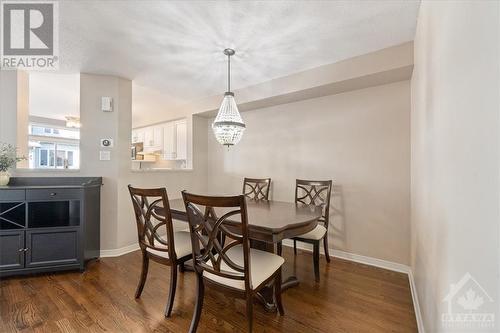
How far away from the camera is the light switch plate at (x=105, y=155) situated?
10.0 ft

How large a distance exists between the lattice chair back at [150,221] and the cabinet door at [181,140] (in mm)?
2614

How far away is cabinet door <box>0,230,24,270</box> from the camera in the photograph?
2.33m

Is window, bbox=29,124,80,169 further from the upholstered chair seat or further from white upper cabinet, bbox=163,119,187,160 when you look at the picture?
the upholstered chair seat

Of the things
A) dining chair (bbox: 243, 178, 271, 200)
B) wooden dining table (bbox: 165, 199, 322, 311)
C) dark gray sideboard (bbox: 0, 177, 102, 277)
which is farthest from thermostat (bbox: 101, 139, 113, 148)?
dining chair (bbox: 243, 178, 271, 200)

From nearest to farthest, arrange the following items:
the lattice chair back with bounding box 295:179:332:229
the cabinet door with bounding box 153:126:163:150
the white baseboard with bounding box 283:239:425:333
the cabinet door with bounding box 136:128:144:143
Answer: the white baseboard with bounding box 283:239:425:333
the lattice chair back with bounding box 295:179:332:229
the cabinet door with bounding box 153:126:163:150
the cabinet door with bounding box 136:128:144:143

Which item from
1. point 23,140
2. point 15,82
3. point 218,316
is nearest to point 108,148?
point 23,140

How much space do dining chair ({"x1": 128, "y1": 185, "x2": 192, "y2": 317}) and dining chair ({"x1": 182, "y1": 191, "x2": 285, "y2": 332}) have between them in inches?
12.3

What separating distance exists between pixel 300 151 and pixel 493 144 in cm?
275

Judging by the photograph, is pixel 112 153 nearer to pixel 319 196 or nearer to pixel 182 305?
pixel 182 305

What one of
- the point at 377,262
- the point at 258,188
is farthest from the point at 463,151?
the point at 258,188

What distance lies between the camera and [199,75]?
311 centimetres

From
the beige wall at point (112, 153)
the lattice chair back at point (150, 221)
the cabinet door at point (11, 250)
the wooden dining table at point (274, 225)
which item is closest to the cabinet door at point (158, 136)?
the beige wall at point (112, 153)

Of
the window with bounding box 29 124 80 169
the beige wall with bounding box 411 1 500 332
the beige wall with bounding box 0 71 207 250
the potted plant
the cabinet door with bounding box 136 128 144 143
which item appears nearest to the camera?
the beige wall with bounding box 411 1 500 332

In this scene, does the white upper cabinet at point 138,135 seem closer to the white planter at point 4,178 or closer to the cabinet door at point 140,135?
the cabinet door at point 140,135
